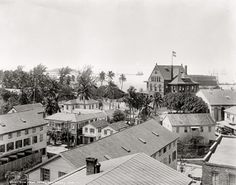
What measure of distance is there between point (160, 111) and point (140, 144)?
2073 inches

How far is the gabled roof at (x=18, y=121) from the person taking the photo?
42.6 m

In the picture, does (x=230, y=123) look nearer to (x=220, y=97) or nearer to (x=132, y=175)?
(x=220, y=97)

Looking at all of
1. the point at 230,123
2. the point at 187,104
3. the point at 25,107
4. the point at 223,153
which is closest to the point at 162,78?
the point at 187,104

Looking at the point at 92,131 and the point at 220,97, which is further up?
the point at 220,97

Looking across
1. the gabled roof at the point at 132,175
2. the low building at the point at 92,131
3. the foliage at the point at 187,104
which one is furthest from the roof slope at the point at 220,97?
the gabled roof at the point at 132,175

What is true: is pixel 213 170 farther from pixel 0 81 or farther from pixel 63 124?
pixel 0 81

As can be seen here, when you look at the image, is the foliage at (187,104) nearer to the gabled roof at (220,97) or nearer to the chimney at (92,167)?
the gabled roof at (220,97)

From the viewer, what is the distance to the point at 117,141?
31828 mm

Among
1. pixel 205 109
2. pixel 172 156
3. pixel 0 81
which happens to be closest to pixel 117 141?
pixel 172 156

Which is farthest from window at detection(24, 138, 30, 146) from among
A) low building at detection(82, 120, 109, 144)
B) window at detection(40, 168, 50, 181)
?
window at detection(40, 168, 50, 181)

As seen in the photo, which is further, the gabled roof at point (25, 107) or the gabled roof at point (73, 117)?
the gabled roof at point (25, 107)

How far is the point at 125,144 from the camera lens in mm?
31953

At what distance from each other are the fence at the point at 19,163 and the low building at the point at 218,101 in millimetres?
45194

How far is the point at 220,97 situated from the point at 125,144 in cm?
4976
